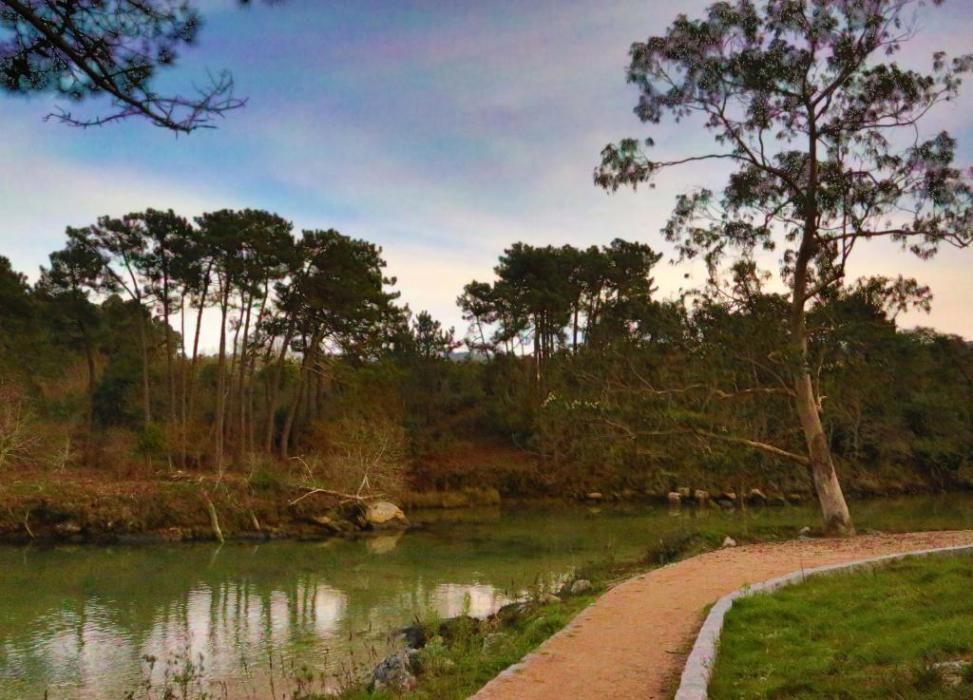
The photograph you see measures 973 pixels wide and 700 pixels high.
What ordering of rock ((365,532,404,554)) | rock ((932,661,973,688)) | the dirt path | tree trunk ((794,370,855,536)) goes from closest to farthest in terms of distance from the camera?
1. rock ((932,661,973,688))
2. the dirt path
3. tree trunk ((794,370,855,536))
4. rock ((365,532,404,554))

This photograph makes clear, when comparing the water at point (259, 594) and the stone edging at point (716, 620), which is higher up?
the stone edging at point (716, 620)

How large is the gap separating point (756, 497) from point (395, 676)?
3295 centimetres

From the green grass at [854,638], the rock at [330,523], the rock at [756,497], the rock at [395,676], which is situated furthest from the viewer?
the rock at [756,497]

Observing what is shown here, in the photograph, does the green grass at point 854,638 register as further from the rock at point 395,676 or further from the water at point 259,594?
the water at point 259,594

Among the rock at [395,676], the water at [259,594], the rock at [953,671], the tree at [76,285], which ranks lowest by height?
the water at [259,594]

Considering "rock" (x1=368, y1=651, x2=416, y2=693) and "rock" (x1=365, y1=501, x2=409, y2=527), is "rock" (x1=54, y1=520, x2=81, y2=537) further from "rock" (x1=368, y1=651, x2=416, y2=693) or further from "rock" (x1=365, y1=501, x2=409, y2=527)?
"rock" (x1=368, y1=651, x2=416, y2=693)

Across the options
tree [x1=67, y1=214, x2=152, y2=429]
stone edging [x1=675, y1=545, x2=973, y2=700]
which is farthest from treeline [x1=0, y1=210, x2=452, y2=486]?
stone edging [x1=675, y1=545, x2=973, y2=700]

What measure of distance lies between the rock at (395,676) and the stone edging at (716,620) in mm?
2377

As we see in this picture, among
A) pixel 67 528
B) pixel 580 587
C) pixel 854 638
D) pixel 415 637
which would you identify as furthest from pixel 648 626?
pixel 67 528

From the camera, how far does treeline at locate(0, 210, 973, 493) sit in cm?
1831

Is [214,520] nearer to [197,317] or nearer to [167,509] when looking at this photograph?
[167,509]

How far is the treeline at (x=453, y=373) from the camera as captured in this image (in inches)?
721

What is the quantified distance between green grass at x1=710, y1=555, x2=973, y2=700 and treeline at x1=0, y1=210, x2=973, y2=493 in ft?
27.1

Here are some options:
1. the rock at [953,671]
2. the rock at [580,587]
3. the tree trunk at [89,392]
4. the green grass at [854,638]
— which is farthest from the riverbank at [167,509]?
the rock at [953,671]
